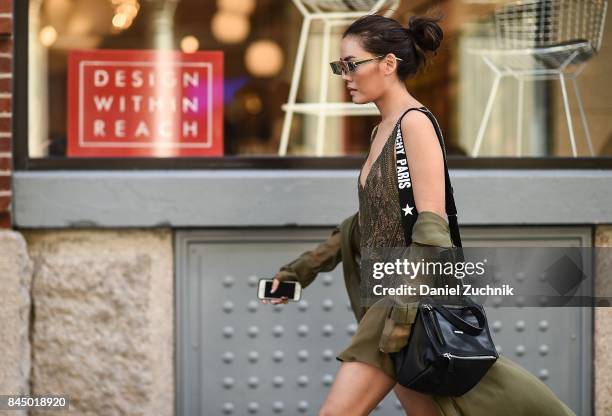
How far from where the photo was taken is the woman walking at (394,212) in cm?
323

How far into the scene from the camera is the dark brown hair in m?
3.45

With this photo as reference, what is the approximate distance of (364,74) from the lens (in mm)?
3467

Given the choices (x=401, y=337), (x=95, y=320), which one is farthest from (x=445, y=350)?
(x=95, y=320)

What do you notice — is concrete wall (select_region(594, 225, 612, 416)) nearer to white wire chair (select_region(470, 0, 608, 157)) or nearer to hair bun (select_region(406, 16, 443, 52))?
white wire chair (select_region(470, 0, 608, 157))

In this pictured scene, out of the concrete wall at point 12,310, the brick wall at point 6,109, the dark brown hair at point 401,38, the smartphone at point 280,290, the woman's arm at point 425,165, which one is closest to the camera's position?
the woman's arm at point 425,165

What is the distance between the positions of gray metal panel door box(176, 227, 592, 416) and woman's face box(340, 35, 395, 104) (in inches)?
72.7

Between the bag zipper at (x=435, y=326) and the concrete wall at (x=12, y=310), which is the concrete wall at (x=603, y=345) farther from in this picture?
the concrete wall at (x=12, y=310)

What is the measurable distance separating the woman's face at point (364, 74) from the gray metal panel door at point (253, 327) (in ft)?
6.06

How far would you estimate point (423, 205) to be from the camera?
322 centimetres

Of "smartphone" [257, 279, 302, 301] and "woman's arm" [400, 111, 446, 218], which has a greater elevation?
"woman's arm" [400, 111, 446, 218]

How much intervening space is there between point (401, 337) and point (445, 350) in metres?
0.16

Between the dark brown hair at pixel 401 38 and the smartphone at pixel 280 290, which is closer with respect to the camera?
the dark brown hair at pixel 401 38

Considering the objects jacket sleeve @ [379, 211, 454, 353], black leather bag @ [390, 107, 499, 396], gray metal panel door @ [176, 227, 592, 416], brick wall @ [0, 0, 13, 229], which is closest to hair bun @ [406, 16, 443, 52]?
jacket sleeve @ [379, 211, 454, 353]

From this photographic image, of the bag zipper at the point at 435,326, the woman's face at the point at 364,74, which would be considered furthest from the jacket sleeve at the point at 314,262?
the bag zipper at the point at 435,326
